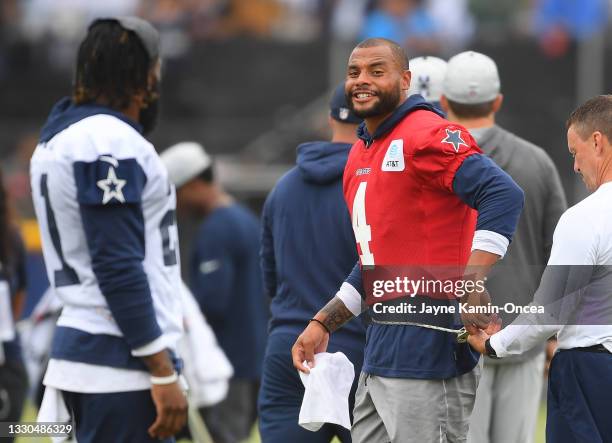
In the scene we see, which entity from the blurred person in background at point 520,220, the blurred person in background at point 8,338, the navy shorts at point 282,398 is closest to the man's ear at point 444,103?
the blurred person in background at point 520,220

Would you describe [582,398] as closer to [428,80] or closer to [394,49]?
[394,49]

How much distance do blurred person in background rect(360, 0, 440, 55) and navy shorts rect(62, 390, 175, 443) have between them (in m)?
10.6

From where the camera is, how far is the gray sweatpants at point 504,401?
6.13 meters

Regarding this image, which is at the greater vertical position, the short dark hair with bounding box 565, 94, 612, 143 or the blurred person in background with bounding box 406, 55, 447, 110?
the blurred person in background with bounding box 406, 55, 447, 110

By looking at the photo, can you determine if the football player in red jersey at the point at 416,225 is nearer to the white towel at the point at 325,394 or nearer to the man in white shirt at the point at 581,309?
the white towel at the point at 325,394

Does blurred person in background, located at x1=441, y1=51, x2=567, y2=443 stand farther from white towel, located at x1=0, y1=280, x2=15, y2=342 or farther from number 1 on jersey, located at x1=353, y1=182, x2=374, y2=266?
white towel, located at x1=0, y1=280, x2=15, y2=342

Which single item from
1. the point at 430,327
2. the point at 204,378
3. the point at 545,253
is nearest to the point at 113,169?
the point at 430,327

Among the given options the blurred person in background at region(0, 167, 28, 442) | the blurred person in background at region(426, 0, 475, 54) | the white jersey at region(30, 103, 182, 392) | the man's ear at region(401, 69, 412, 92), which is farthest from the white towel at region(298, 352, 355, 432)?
the blurred person in background at region(426, 0, 475, 54)

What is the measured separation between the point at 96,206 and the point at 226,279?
4.30m

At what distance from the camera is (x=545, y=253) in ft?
19.8

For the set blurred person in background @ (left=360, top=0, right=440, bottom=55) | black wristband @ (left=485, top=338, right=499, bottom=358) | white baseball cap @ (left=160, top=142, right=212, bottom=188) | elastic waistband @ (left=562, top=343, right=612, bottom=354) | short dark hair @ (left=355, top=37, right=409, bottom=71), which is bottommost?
elastic waistband @ (left=562, top=343, right=612, bottom=354)

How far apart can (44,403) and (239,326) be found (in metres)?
4.40

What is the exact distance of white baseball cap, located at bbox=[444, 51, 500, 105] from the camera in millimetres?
6078

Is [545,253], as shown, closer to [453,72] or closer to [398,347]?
[453,72]
